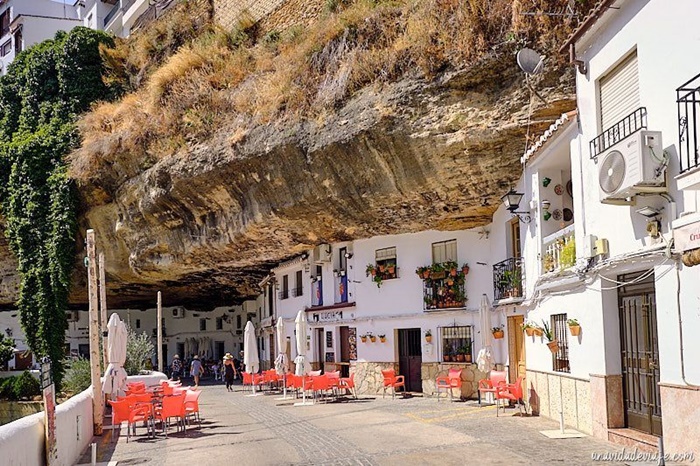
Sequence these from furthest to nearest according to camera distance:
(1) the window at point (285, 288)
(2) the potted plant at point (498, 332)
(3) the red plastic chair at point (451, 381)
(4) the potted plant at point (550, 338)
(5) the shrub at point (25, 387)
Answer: (1) the window at point (285, 288) → (5) the shrub at point (25, 387) → (3) the red plastic chair at point (451, 381) → (2) the potted plant at point (498, 332) → (4) the potted plant at point (550, 338)

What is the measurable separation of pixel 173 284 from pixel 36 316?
7.03 metres

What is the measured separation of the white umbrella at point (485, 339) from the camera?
17984 millimetres

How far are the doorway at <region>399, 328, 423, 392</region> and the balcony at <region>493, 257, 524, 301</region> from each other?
13.3 feet

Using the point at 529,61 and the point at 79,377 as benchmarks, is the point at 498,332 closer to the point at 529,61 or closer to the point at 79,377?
the point at 529,61

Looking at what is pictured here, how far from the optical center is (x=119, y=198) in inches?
1069

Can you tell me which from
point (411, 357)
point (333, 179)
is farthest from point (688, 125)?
point (411, 357)

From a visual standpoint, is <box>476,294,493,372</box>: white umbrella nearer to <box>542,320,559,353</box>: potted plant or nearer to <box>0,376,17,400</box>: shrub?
<box>542,320,559,353</box>: potted plant

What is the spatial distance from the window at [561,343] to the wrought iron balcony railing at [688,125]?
18.2ft

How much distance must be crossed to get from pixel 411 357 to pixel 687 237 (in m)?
15.0

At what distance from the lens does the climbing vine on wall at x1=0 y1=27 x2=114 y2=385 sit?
97.1 feet

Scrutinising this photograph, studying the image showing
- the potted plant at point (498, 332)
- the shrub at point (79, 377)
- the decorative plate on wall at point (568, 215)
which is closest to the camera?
the decorative plate on wall at point (568, 215)

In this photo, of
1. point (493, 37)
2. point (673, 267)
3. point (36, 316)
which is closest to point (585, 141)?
point (673, 267)

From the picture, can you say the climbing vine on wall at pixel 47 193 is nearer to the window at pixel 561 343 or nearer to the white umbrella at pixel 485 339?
the white umbrella at pixel 485 339

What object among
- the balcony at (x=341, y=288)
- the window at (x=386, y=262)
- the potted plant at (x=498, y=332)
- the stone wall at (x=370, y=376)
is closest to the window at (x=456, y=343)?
the potted plant at (x=498, y=332)
